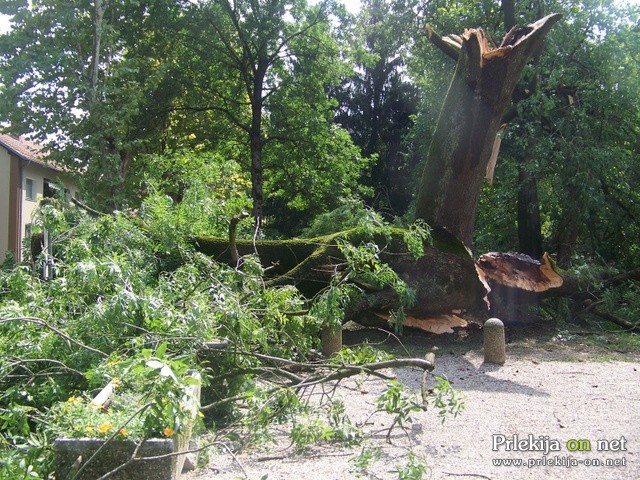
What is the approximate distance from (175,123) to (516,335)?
547 inches

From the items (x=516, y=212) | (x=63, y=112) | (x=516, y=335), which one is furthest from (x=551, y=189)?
(x=63, y=112)

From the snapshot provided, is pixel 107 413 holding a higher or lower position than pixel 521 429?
higher

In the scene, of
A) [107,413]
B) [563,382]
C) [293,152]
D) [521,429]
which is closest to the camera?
[107,413]

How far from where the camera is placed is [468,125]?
32.3 ft

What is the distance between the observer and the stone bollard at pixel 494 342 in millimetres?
7863

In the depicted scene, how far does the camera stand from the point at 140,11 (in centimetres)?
1944

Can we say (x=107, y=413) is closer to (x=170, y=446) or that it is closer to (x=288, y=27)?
(x=170, y=446)

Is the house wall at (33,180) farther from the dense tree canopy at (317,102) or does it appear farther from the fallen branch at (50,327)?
the fallen branch at (50,327)

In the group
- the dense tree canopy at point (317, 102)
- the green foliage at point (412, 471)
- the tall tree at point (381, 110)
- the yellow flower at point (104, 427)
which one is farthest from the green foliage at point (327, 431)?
the tall tree at point (381, 110)

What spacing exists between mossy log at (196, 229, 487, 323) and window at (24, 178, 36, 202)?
20.8 metres

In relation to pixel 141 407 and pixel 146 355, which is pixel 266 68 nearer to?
pixel 141 407

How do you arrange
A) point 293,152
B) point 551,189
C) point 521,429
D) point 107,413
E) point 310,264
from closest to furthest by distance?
1. point 107,413
2. point 521,429
3. point 310,264
4. point 551,189
5. point 293,152

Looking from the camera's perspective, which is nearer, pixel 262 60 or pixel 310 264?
pixel 310 264

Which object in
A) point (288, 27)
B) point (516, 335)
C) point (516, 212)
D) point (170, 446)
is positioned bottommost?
point (516, 335)
